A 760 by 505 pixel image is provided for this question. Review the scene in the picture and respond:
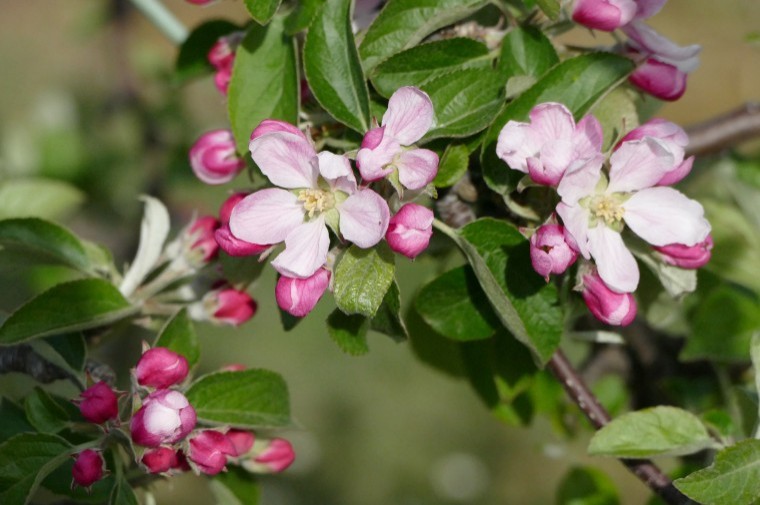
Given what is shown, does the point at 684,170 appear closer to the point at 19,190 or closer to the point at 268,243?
the point at 268,243

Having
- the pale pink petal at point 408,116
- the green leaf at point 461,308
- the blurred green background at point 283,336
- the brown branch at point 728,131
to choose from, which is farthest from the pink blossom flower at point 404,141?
the blurred green background at point 283,336

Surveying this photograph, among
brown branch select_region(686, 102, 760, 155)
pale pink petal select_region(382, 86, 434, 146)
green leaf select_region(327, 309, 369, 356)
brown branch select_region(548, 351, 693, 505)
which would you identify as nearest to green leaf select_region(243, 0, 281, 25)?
pale pink petal select_region(382, 86, 434, 146)

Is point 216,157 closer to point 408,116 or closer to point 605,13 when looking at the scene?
point 408,116

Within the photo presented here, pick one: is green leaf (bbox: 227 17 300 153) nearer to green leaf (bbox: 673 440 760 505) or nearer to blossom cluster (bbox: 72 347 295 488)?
blossom cluster (bbox: 72 347 295 488)

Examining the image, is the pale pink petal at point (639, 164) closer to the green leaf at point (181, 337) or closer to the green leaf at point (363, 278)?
the green leaf at point (363, 278)

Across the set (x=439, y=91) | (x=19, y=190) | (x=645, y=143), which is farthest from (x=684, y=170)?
(x=19, y=190)
